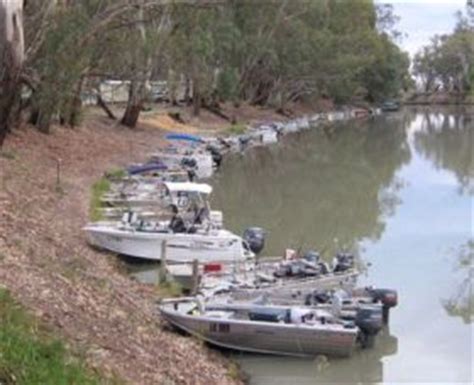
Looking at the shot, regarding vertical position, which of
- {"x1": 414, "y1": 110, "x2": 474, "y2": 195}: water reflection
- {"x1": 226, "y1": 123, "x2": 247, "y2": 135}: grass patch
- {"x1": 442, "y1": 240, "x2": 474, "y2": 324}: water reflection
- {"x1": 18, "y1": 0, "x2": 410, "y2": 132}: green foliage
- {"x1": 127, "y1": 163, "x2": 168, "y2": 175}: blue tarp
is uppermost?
{"x1": 18, "y1": 0, "x2": 410, "y2": 132}: green foliage

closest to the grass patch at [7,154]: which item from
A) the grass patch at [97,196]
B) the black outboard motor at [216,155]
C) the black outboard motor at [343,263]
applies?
the grass patch at [97,196]

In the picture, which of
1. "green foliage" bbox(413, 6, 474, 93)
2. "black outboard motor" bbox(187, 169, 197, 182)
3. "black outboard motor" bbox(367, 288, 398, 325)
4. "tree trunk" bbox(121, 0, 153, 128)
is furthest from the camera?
"green foliage" bbox(413, 6, 474, 93)

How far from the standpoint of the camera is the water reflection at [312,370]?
41.9ft

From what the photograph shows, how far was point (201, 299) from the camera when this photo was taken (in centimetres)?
1427

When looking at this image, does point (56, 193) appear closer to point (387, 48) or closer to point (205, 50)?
point (205, 50)

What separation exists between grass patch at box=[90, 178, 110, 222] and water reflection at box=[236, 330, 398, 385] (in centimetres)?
797

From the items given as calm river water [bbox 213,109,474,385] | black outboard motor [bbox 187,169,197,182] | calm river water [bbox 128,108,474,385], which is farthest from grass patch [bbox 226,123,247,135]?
black outboard motor [bbox 187,169,197,182]

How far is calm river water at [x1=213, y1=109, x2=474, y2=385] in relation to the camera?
13.7 metres

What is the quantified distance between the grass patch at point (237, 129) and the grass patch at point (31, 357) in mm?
43786

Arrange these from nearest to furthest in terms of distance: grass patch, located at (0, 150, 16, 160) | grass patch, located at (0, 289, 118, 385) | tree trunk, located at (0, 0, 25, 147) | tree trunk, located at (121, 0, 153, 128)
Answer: grass patch, located at (0, 289, 118, 385) → tree trunk, located at (0, 0, 25, 147) → grass patch, located at (0, 150, 16, 160) → tree trunk, located at (121, 0, 153, 128)

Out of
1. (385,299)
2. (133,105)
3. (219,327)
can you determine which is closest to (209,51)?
(133,105)

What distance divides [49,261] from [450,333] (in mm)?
7172

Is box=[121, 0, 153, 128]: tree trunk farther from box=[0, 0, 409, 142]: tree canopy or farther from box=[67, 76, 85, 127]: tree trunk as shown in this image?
box=[67, 76, 85, 127]: tree trunk

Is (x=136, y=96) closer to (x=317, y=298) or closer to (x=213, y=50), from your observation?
(x=213, y=50)
